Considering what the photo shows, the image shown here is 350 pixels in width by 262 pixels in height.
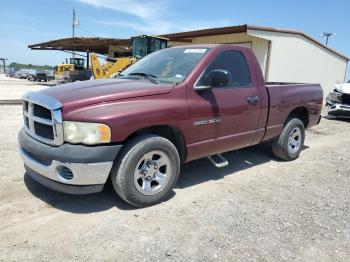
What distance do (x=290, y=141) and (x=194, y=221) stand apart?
129 inches

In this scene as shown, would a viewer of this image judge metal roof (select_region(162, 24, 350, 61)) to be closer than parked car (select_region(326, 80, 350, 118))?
No

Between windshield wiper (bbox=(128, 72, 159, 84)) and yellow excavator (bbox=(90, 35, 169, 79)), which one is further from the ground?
yellow excavator (bbox=(90, 35, 169, 79))

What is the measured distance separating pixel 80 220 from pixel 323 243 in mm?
2489

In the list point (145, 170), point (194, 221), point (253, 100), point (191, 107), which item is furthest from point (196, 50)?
point (194, 221)

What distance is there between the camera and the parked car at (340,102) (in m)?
11.5

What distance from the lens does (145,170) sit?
3.86 meters

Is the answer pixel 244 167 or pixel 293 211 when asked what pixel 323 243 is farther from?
pixel 244 167

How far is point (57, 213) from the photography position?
12.1ft

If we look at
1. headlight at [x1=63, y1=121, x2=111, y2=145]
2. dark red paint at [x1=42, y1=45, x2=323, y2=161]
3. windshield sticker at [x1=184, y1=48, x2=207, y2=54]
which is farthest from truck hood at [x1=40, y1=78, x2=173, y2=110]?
windshield sticker at [x1=184, y1=48, x2=207, y2=54]

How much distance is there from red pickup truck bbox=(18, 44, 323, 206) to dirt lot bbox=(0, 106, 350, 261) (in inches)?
13.7

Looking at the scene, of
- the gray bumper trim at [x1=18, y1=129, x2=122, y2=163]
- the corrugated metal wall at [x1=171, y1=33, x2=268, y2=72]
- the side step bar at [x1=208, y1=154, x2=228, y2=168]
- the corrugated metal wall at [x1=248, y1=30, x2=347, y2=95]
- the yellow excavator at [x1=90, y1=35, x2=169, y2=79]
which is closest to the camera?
the gray bumper trim at [x1=18, y1=129, x2=122, y2=163]

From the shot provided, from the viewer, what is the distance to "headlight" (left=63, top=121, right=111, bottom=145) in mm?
3369

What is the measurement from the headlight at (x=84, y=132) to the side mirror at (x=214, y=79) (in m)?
1.38

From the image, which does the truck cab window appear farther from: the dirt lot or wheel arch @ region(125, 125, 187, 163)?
the dirt lot
